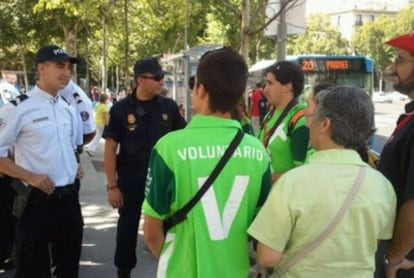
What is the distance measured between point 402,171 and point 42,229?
2.42 metres

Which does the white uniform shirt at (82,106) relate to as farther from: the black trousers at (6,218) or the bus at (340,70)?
the bus at (340,70)

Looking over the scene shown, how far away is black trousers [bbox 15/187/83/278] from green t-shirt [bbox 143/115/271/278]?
1592 mm

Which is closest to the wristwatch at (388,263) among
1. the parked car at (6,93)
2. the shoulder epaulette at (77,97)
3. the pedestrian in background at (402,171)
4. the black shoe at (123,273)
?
the pedestrian in background at (402,171)

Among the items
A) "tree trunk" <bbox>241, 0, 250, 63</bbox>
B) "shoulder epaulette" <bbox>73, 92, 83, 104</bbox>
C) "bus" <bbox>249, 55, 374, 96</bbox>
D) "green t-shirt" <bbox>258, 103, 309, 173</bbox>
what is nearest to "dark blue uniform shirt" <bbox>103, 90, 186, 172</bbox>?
"green t-shirt" <bbox>258, 103, 309, 173</bbox>

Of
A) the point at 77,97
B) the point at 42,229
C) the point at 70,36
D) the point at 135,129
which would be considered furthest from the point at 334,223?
the point at 70,36

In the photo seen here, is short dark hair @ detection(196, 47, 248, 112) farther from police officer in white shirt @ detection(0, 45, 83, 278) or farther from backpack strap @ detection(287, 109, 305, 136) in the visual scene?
police officer in white shirt @ detection(0, 45, 83, 278)

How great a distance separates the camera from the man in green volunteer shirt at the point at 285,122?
3.63 metres

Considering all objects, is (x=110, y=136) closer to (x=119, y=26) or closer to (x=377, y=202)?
(x=377, y=202)

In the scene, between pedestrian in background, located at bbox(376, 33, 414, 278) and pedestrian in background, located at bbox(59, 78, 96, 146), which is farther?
pedestrian in background, located at bbox(59, 78, 96, 146)

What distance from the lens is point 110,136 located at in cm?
437

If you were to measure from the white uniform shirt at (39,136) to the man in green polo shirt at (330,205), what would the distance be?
1.99 m

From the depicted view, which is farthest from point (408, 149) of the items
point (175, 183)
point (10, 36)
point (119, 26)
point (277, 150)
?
point (10, 36)

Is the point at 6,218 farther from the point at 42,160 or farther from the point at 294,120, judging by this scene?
the point at 294,120

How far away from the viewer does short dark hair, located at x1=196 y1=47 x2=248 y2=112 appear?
2.21m
